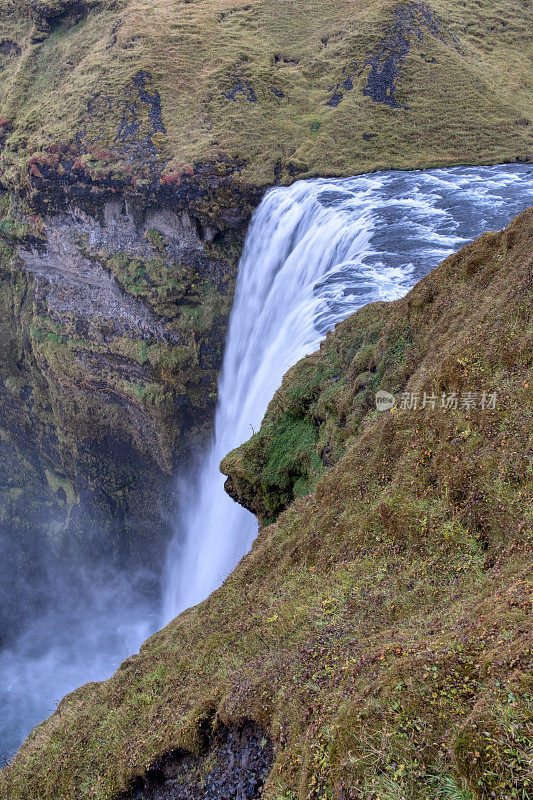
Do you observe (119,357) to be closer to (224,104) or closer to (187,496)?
(187,496)

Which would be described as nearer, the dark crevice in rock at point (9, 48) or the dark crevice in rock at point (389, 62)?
the dark crevice in rock at point (389, 62)

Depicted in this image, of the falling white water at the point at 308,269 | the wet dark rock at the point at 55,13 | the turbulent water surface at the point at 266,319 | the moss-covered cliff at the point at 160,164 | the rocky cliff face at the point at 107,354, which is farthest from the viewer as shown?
the wet dark rock at the point at 55,13

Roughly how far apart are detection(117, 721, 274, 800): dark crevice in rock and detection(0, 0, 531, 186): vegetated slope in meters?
23.5

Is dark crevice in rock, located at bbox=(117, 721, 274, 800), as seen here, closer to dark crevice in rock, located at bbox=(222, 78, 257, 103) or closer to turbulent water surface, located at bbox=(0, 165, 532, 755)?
turbulent water surface, located at bbox=(0, 165, 532, 755)

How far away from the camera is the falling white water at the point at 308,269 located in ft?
51.2

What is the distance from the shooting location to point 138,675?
8539mm

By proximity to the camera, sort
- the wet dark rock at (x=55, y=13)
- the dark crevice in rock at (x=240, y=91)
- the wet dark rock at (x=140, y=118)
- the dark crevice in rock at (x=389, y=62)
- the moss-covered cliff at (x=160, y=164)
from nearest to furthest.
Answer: the moss-covered cliff at (x=160, y=164) < the wet dark rock at (x=140, y=118) < the dark crevice in rock at (x=389, y=62) < the dark crevice in rock at (x=240, y=91) < the wet dark rock at (x=55, y=13)

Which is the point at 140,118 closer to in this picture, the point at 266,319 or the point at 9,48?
the point at 266,319

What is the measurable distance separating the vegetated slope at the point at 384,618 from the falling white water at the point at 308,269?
477cm

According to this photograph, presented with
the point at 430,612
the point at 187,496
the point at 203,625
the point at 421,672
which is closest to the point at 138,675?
the point at 203,625

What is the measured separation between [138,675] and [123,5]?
37.7 meters
